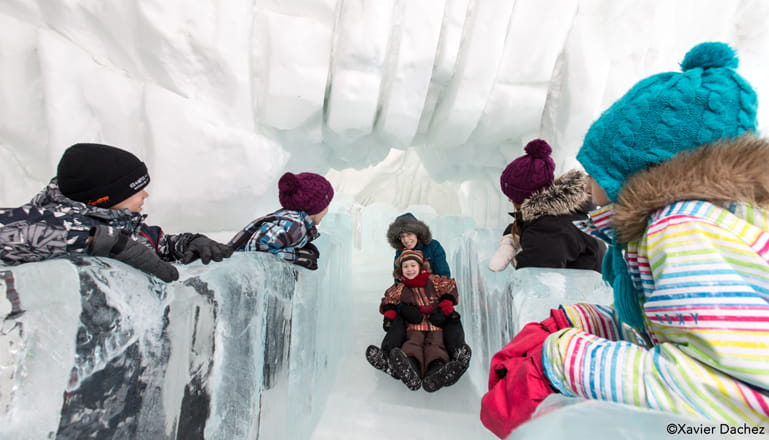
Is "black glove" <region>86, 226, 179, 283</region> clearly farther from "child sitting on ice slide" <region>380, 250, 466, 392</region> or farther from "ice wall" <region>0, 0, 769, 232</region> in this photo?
"child sitting on ice slide" <region>380, 250, 466, 392</region>

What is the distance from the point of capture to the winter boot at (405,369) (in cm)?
171

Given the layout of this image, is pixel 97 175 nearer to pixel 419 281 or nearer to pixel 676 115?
pixel 676 115

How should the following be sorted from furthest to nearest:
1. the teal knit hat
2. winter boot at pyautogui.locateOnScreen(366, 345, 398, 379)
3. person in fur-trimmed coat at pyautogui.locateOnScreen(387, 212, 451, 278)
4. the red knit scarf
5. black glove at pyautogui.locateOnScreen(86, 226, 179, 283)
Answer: person in fur-trimmed coat at pyautogui.locateOnScreen(387, 212, 451, 278) < the red knit scarf < winter boot at pyautogui.locateOnScreen(366, 345, 398, 379) < black glove at pyautogui.locateOnScreen(86, 226, 179, 283) < the teal knit hat

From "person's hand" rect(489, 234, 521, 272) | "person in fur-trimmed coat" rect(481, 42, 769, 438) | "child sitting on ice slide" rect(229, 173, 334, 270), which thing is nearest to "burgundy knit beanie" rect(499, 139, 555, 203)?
"person's hand" rect(489, 234, 521, 272)

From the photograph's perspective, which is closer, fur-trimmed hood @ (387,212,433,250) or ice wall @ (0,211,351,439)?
ice wall @ (0,211,351,439)

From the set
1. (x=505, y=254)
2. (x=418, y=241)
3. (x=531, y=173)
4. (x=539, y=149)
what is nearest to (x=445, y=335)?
(x=505, y=254)

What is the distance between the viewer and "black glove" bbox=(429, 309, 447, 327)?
77.3 inches

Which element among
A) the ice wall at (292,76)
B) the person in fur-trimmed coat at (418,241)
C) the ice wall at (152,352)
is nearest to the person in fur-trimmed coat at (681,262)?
the ice wall at (152,352)

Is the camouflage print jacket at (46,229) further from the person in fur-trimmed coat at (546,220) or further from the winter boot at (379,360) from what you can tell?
the person in fur-trimmed coat at (546,220)

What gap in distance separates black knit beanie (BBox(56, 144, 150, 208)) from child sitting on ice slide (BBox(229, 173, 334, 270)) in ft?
1.53

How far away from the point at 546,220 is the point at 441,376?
2.73 ft

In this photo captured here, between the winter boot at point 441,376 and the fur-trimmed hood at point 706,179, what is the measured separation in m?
1.28

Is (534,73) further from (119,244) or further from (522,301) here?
(119,244)

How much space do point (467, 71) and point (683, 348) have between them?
1.70 m
